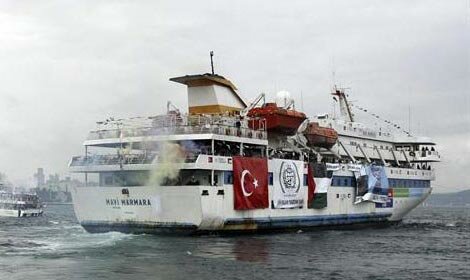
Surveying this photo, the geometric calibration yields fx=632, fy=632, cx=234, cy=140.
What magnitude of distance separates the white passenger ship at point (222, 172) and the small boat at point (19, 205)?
57.9 meters

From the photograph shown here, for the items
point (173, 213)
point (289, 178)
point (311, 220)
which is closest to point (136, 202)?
point (173, 213)

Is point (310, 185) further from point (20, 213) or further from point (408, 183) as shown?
point (20, 213)

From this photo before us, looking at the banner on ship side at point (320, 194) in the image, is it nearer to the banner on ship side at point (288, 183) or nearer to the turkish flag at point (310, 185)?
the turkish flag at point (310, 185)

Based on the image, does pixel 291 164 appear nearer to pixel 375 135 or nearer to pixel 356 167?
pixel 356 167

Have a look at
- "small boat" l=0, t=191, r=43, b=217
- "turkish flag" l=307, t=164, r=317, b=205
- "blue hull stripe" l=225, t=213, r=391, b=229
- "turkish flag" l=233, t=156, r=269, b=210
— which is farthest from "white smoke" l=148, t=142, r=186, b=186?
"small boat" l=0, t=191, r=43, b=217

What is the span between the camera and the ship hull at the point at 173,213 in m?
37.2

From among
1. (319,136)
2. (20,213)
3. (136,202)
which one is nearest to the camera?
(136,202)

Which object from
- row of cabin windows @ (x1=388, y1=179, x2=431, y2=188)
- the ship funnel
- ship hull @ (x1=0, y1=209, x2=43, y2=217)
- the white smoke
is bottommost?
ship hull @ (x1=0, y1=209, x2=43, y2=217)

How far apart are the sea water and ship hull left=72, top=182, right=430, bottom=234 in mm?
881

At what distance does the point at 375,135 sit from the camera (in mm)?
62000

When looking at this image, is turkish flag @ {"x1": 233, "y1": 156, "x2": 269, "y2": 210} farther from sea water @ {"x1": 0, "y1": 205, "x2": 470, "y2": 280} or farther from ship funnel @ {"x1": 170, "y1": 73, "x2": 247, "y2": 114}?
ship funnel @ {"x1": 170, "y1": 73, "x2": 247, "y2": 114}

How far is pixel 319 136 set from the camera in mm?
49656

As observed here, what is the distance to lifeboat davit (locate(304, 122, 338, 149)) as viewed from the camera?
49531 millimetres

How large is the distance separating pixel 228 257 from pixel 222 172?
11007 millimetres
